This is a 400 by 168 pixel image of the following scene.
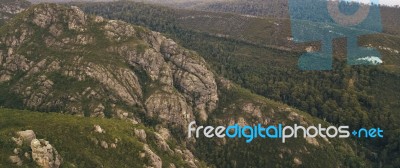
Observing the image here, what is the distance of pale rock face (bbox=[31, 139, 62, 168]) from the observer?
112081mm

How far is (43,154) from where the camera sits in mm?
113312

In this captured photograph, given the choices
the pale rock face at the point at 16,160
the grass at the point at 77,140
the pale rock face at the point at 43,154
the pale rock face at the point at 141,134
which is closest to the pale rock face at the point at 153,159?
the grass at the point at 77,140

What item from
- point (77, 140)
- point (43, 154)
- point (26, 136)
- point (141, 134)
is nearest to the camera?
point (43, 154)

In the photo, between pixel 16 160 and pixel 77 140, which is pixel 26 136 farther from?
pixel 77 140

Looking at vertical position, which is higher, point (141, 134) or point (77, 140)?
point (77, 140)

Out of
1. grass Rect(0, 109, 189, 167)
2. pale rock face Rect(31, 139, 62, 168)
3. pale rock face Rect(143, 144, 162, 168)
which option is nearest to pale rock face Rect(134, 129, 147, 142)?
grass Rect(0, 109, 189, 167)

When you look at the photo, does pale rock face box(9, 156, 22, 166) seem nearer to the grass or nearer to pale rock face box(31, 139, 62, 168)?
pale rock face box(31, 139, 62, 168)

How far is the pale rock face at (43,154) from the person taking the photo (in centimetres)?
11208

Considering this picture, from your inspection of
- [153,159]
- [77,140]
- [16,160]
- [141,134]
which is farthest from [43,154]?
[141,134]

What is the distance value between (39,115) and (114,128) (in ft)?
119

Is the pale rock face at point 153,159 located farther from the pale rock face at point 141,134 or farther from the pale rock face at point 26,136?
the pale rock face at point 26,136

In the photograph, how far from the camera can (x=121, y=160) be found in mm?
155500

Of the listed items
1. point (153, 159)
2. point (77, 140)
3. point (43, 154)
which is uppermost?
point (43, 154)

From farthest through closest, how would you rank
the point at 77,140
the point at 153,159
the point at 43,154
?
the point at 153,159
the point at 77,140
the point at 43,154
